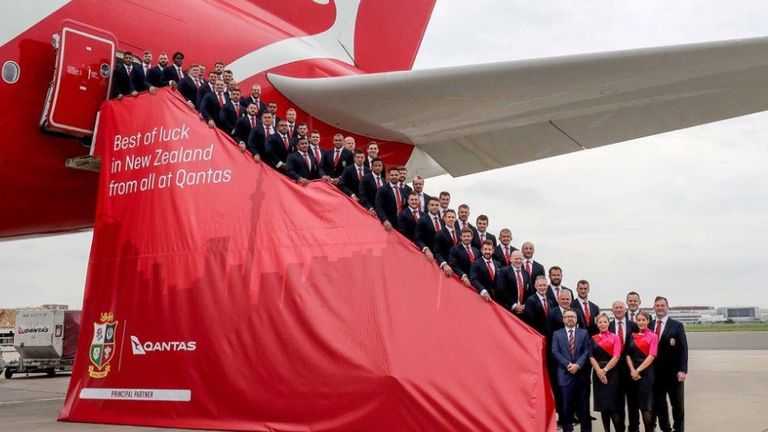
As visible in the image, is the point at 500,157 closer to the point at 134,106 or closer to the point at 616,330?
the point at 616,330

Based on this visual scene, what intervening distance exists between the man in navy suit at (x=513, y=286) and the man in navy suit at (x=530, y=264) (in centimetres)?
24

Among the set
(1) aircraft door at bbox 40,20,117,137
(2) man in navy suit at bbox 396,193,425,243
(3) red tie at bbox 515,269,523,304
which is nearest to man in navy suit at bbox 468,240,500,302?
(3) red tie at bbox 515,269,523,304

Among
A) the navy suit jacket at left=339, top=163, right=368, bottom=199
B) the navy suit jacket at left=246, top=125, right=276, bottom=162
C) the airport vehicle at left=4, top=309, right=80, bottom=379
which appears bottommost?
the airport vehicle at left=4, top=309, right=80, bottom=379

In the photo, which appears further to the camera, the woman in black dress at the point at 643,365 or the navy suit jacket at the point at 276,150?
the navy suit jacket at the point at 276,150

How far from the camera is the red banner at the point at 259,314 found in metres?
7.43

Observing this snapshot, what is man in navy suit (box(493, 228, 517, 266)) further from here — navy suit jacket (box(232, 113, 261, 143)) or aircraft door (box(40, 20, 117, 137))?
aircraft door (box(40, 20, 117, 137))

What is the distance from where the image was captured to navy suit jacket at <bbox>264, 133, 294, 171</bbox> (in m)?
9.67

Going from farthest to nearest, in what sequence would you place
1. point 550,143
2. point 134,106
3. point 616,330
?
point 550,143 → point 134,106 → point 616,330

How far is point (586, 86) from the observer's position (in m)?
9.14

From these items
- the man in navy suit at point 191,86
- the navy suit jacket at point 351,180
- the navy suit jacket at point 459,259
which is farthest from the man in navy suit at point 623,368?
the man in navy suit at point 191,86

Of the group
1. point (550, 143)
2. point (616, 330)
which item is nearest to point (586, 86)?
point (550, 143)

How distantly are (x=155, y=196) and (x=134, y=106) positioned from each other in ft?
4.54

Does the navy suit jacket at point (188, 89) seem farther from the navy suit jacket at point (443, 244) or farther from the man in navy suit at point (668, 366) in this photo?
the man in navy suit at point (668, 366)

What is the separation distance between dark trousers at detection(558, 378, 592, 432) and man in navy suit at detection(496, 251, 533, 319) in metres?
0.96
